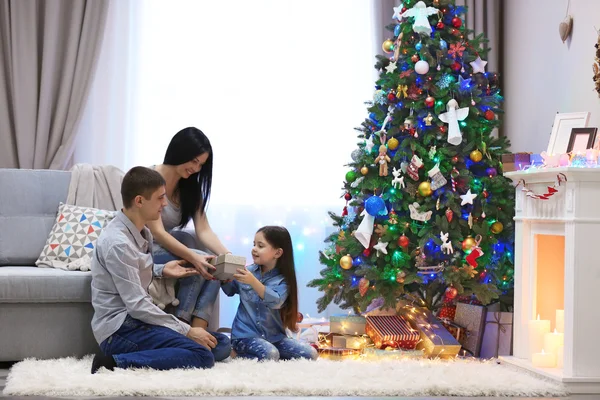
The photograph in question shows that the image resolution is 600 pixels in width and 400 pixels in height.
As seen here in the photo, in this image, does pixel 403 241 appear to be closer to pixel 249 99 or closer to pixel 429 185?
pixel 429 185

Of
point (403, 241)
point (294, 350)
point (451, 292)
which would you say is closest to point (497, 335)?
point (451, 292)

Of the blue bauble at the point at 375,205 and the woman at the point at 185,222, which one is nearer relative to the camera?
the woman at the point at 185,222

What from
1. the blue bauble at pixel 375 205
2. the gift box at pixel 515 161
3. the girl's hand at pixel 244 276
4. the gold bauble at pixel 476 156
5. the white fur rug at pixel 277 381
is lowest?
the white fur rug at pixel 277 381

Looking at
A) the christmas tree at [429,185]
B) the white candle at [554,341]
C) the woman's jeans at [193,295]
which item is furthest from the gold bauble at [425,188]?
the woman's jeans at [193,295]

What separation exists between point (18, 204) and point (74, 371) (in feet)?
4.14

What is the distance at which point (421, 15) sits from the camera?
14.2 feet

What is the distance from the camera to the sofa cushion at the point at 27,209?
420 centimetres

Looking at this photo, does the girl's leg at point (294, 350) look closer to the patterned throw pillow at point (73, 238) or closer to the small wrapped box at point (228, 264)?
the small wrapped box at point (228, 264)

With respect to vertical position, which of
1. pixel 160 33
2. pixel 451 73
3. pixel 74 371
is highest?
pixel 160 33

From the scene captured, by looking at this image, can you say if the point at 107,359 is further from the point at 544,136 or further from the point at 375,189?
the point at 544,136

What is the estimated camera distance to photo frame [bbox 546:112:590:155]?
386 cm

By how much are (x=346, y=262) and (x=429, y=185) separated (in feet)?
1.94

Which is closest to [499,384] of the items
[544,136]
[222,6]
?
[544,136]

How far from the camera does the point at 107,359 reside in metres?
3.42
